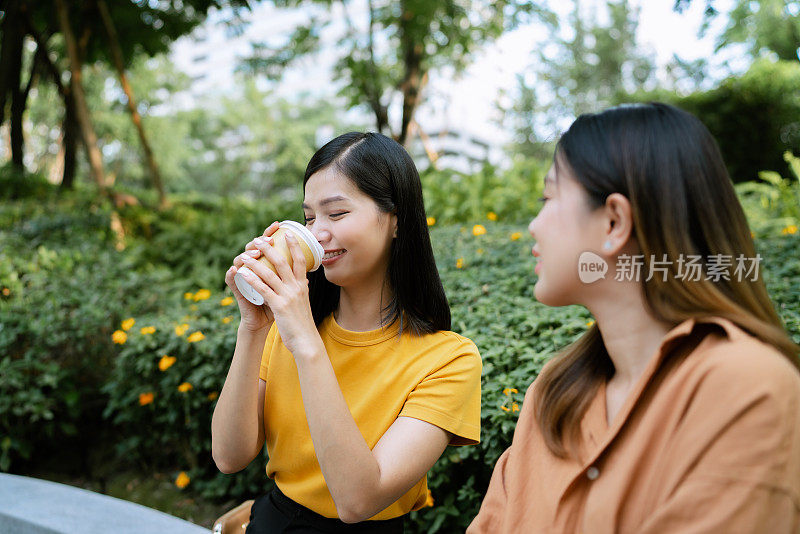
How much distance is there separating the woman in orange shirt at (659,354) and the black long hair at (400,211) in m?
0.54

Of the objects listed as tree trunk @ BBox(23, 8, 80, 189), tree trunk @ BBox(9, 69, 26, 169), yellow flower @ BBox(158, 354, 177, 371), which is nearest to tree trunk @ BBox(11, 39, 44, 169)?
tree trunk @ BBox(9, 69, 26, 169)

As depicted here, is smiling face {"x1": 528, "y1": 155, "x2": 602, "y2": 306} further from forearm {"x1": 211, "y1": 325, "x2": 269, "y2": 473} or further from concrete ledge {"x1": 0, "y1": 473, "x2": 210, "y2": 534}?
concrete ledge {"x1": 0, "y1": 473, "x2": 210, "y2": 534}

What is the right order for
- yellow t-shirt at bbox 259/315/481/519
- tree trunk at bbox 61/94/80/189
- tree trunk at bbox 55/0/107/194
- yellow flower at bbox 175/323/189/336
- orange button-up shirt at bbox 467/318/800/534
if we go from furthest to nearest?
1. tree trunk at bbox 61/94/80/189
2. tree trunk at bbox 55/0/107/194
3. yellow flower at bbox 175/323/189/336
4. yellow t-shirt at bbox 259/315/481/519
5. orange button-up shirt at bbox 467/318/800/534

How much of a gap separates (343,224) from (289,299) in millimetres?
273

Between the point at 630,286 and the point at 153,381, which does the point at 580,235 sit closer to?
the point at 630,286

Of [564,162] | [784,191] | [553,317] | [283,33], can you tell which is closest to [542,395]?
[564,162]

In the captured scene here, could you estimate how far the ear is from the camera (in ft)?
3.41

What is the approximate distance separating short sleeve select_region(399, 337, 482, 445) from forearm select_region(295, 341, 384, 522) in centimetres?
20

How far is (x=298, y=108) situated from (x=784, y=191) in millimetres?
25123

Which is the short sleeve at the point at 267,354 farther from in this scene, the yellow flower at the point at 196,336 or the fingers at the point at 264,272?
the yellow flower at the point at 196,336

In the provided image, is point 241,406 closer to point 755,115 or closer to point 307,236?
point 307,236

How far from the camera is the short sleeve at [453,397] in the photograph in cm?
146

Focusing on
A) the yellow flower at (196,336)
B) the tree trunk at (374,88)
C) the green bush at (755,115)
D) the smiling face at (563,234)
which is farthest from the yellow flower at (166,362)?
the green bush at (755,115)

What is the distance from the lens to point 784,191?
5.61m
